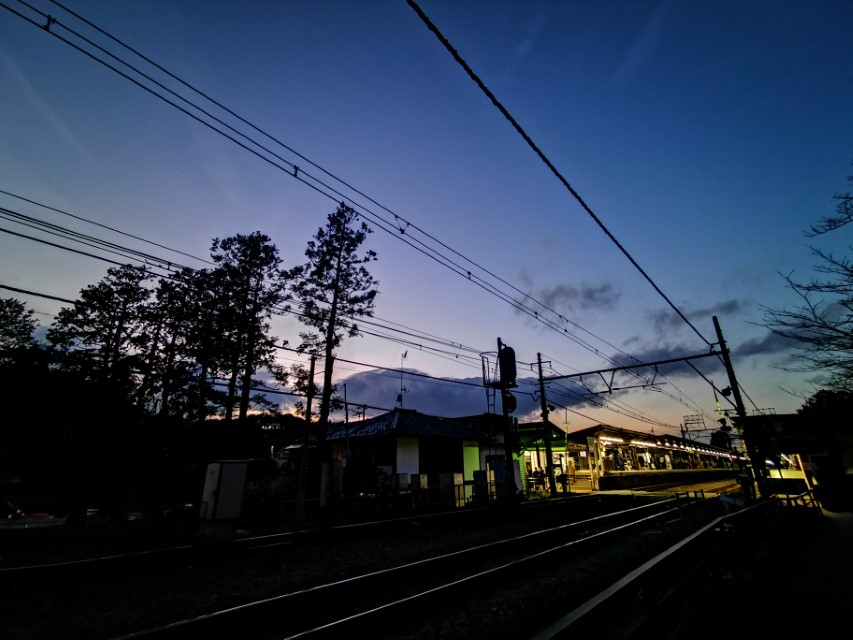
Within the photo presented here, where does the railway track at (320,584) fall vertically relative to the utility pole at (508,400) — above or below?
below

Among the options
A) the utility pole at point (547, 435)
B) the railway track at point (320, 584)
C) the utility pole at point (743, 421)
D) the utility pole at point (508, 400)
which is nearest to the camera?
the railway track at point (320, 584)

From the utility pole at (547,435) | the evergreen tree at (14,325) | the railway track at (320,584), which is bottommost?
the railway track at (320,584)

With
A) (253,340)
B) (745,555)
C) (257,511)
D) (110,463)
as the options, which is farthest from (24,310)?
(745,555)

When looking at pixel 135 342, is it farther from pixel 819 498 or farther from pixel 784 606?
pixel 819 498

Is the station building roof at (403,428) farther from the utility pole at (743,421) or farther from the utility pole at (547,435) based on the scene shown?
the utility pole at (743,421)

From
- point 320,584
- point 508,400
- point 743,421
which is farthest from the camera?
point 508,400

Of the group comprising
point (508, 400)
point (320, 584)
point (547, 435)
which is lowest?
point (320, 584)

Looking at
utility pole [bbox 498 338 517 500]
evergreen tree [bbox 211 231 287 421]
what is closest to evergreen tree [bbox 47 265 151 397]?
evergreen tree [bbox 211 231 287 421]

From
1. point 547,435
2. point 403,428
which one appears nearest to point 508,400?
point 547,435

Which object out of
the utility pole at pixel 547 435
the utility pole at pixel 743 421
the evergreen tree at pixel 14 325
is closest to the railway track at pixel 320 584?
the utility pole at pixel 743 421

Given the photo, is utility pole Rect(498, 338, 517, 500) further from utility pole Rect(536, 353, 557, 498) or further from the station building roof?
the station building roof

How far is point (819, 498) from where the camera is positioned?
1803 cm

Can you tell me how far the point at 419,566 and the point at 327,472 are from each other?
37.0 ft

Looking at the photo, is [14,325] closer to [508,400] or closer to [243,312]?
[243,312]
